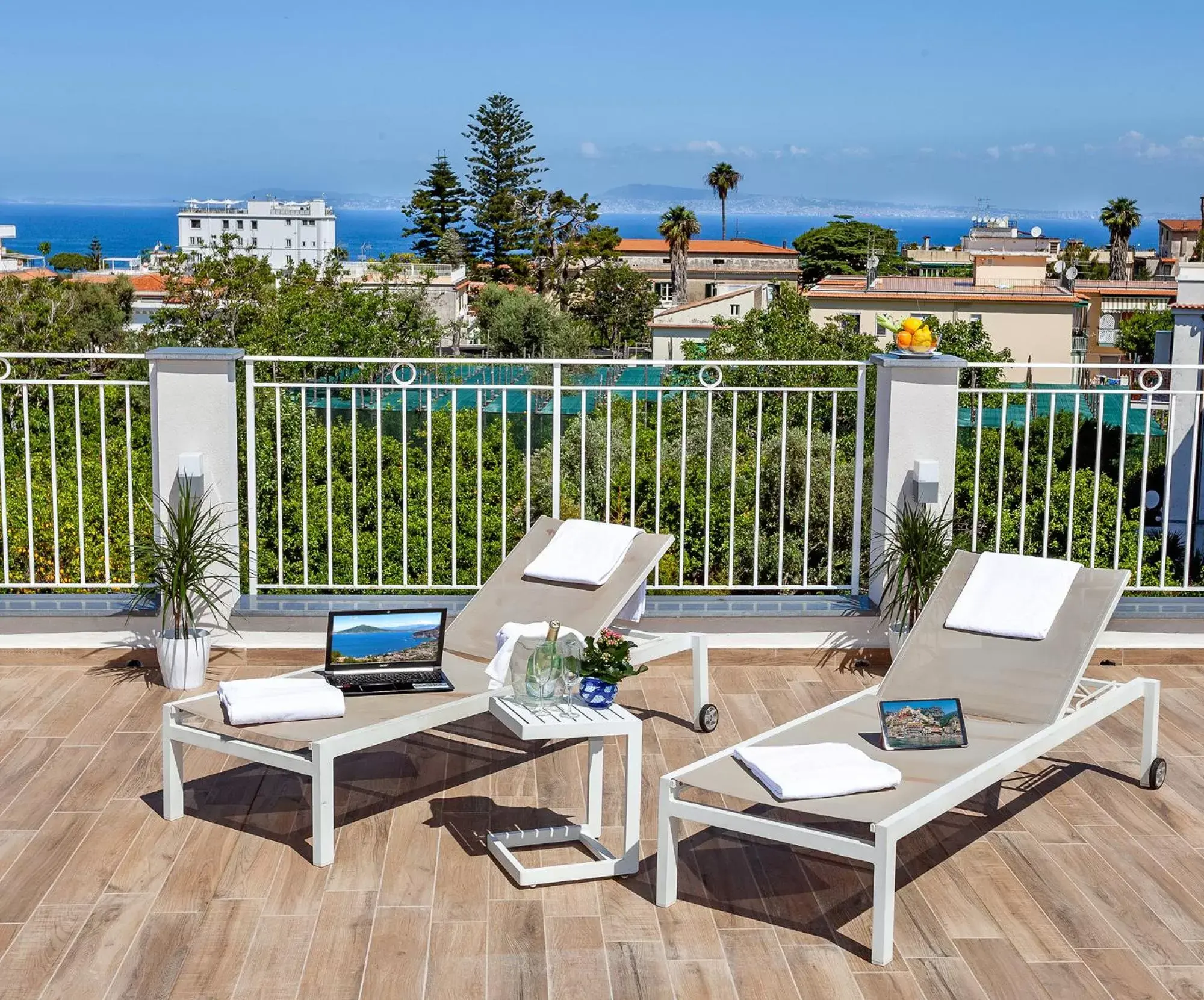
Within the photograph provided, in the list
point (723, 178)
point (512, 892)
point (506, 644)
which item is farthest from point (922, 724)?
point (723, 178)

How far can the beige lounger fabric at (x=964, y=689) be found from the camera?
9.89ft

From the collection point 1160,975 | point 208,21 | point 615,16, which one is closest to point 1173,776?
point 1160,975

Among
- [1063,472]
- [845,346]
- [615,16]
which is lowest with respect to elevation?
[1063,472]

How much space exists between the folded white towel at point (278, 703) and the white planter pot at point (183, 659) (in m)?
1.28

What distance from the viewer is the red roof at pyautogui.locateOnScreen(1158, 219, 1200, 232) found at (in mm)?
83562

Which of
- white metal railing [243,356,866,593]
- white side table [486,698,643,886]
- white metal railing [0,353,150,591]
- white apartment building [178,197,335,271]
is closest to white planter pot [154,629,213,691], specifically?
white metal railing [0,353,150,591]

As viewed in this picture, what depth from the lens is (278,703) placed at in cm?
335

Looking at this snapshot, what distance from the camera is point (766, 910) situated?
3.01 m

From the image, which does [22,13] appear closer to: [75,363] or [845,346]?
[75,363]

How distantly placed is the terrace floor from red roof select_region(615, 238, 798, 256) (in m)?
78.9

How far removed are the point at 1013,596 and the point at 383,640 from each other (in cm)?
179

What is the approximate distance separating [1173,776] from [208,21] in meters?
111

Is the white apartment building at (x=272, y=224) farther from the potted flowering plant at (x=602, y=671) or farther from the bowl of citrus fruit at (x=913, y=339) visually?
the potted flowering plant at (x=602, y=671)

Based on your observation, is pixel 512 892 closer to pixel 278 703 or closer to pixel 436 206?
pixel 278 703
